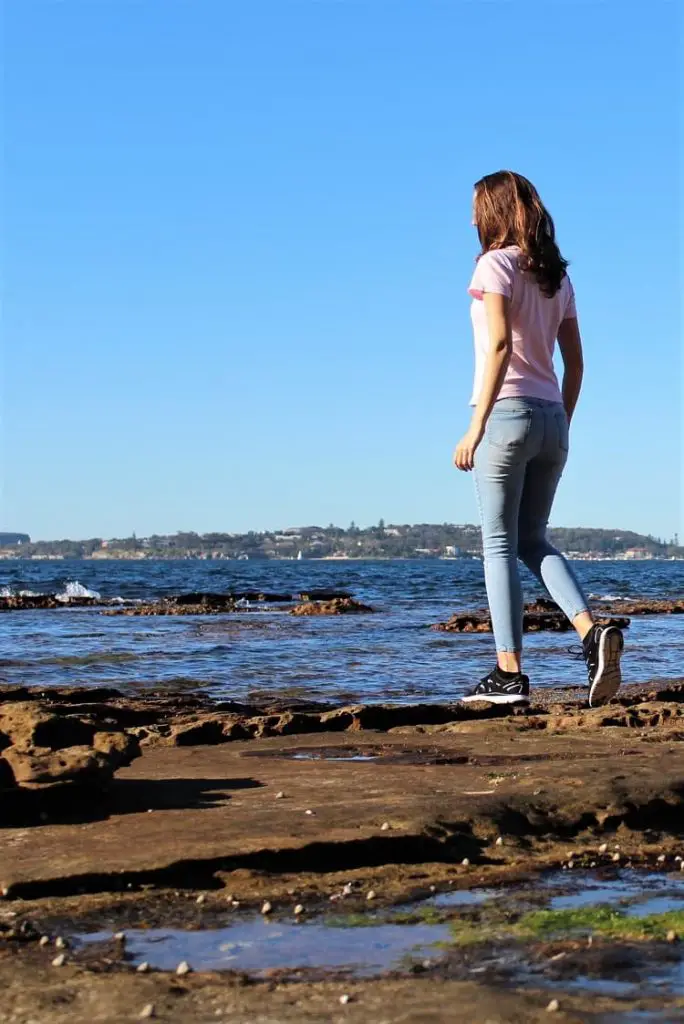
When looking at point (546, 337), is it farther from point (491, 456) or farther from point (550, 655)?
point (550, 655)

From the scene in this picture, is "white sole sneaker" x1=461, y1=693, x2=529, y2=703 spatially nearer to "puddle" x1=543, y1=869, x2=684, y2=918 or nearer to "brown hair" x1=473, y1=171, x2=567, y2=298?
"brown hair" x1=473, y1=171, x2=567, y2=298

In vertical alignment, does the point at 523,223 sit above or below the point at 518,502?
above

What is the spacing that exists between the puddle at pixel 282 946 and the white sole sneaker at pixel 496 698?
3.48 metres

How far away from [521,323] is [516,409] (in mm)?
401

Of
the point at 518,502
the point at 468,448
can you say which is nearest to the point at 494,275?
the point at 468,448

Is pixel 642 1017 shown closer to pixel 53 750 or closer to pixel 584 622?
pixel 53 750

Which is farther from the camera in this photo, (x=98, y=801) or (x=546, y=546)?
(x=546, y=546)

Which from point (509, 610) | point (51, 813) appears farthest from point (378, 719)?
point (51, 813)

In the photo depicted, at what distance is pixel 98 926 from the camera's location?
2826 mm

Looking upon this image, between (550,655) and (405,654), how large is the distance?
1582 millimetres

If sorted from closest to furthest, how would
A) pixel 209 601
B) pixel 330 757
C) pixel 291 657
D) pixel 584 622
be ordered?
pixel 330 757, pixel 584 622, pixel 291 657, pixel 209 601

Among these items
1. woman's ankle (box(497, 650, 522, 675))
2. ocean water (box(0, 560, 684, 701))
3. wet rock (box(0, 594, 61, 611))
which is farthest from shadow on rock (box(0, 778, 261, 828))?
wet rock (box(0, 594, 61, 611))

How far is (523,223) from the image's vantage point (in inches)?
230

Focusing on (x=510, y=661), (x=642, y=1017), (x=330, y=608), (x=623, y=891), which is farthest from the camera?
(x=330, y=608)
